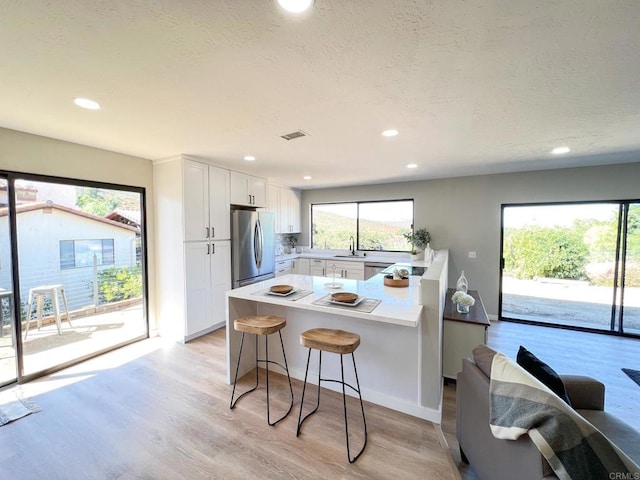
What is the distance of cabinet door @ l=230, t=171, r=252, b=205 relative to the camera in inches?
159

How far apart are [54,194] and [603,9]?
4408 mm

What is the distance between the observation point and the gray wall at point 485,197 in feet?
12.3

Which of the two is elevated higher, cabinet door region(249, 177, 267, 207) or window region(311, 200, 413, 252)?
cabinet door region(249, 177, 267, 207)

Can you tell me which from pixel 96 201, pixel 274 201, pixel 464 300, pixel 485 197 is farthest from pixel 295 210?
pixel 464 300

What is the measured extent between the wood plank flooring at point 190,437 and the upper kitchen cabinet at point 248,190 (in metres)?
A: 2.63

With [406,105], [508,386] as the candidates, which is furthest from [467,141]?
[508,386]

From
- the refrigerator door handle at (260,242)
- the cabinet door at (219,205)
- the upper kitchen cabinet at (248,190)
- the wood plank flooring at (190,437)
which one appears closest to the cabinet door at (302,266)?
the refrigerator door handle at (260,242)

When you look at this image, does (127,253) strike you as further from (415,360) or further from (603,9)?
(603,9)

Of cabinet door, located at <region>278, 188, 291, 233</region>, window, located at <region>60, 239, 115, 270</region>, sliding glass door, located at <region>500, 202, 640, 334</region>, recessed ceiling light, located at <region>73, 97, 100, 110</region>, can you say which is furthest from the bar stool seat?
sliding glass door, located at <region>500, 202, 640, 334</region>

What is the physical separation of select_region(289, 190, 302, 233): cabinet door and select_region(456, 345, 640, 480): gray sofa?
470 centimetres

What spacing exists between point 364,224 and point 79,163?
4.60m

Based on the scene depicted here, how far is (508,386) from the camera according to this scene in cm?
114

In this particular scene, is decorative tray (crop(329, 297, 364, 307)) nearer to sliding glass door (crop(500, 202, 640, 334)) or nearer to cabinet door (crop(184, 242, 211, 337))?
cabinet door (crop(184, 242, 211, 337))

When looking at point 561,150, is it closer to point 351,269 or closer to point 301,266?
point 351,269
